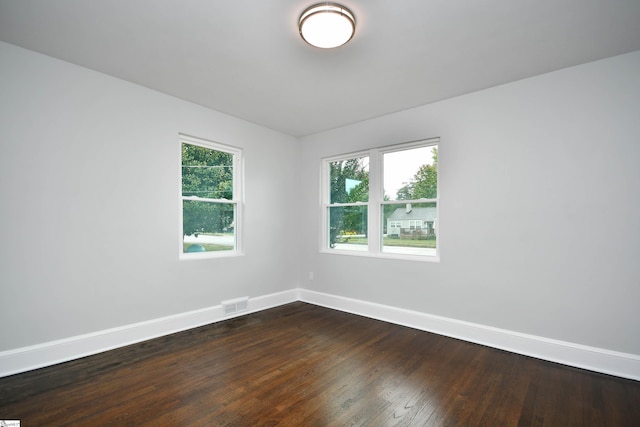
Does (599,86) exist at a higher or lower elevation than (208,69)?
lower

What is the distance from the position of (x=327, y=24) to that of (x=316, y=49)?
Result: 501mm

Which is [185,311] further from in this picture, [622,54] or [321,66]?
[622,54]

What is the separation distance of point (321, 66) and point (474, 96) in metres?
1.82

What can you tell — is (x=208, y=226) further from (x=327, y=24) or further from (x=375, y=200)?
(x=327, y=24)

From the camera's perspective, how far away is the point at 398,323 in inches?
156

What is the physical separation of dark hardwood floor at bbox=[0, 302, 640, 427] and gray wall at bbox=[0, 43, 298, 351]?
0.51 meters

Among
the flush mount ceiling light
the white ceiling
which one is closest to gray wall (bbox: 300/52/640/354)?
the white ceiling

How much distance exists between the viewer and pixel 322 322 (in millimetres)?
4020

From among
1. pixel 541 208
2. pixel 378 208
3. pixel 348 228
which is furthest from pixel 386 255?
pixel 541 208

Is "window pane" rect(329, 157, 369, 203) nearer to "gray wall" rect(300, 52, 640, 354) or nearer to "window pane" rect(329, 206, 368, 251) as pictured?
"window pane" rect(329, 206, 368, 251)

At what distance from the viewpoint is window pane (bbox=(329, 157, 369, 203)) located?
14.9 feet

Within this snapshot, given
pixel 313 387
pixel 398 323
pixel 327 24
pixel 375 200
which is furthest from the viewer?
pixel 375 200

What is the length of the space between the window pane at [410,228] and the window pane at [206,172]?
7.39 feet

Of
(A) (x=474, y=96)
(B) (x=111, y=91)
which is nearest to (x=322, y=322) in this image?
(A) (x=474, y=96)
